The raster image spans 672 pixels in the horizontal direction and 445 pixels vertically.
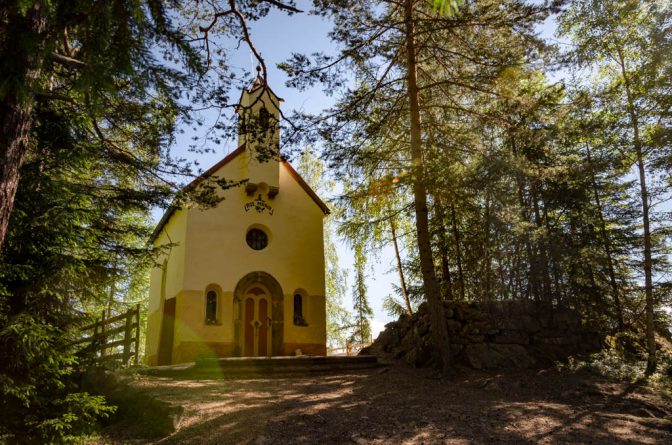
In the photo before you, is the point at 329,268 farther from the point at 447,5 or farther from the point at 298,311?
the point at 447,5

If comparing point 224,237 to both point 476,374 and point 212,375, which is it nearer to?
point 212,375

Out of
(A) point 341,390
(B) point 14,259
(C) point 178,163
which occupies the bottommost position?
(A) point 341,390

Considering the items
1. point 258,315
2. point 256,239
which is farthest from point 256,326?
point 256,239

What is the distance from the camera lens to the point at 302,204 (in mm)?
15945

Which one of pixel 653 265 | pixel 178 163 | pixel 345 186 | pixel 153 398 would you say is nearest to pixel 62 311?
pixel 153 398

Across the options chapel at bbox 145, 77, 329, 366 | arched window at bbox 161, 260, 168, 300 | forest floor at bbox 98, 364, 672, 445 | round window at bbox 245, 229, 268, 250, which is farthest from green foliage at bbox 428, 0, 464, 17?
arched window at bbox 161, 260, 168, 300

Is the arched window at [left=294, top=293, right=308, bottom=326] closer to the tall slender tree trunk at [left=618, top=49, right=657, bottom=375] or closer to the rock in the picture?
the rock

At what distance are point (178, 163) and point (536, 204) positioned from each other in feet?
31.9

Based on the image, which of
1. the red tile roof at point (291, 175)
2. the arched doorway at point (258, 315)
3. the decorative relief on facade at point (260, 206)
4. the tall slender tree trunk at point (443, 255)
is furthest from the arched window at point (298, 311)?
the tall slender tree trunk at point (443, 255)

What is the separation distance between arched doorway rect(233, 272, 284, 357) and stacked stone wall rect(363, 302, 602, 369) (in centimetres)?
462

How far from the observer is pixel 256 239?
1512 cm

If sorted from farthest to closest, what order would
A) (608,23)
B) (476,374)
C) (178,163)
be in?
1. (608,23)
2. (476,374)
3. (178,163)

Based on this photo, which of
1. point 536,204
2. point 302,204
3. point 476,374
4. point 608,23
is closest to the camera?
point 476,374

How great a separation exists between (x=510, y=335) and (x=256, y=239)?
8.38 meters
